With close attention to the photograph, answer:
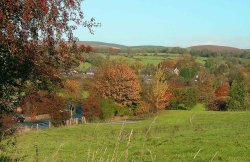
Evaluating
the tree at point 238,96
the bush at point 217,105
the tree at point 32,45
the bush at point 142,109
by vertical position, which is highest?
the tree at point 32,45

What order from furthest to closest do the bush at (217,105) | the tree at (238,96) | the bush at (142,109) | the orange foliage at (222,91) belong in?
1. the orange foliage at (222,91)
2. the bush at (217,105)
3. the tree at (238,96)
4. the bush at (142,109)

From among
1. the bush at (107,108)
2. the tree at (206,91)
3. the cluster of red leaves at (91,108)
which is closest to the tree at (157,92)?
the bush at (107,108)

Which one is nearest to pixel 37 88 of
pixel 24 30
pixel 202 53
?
pixel 24 30

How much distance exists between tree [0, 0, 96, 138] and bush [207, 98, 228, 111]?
268 ft

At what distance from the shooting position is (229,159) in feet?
47.8

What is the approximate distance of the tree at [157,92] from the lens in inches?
2712

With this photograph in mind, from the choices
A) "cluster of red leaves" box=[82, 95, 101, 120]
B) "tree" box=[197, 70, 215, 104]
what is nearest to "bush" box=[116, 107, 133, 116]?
"cluster of red leaves" box=[82, 95, 101, 120]

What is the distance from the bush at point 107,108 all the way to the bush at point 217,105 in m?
26.7

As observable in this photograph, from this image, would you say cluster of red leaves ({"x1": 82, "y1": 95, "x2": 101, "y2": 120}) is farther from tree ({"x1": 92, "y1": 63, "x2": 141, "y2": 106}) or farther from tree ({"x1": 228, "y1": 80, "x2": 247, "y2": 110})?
tree ({"x1": 228, "y1": 80, "x2": 247, "y2": 110})

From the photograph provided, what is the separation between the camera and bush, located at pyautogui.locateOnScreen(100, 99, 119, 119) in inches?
2847

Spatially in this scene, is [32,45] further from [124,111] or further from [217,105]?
[217,105]

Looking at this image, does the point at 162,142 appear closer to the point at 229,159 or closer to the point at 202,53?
the point at 229,159

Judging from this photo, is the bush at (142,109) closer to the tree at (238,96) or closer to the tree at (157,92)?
the tree at (157,92)

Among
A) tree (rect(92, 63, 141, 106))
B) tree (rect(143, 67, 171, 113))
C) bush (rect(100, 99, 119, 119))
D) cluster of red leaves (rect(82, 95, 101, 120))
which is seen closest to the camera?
tree (rect(143, 67, 171, 113))
